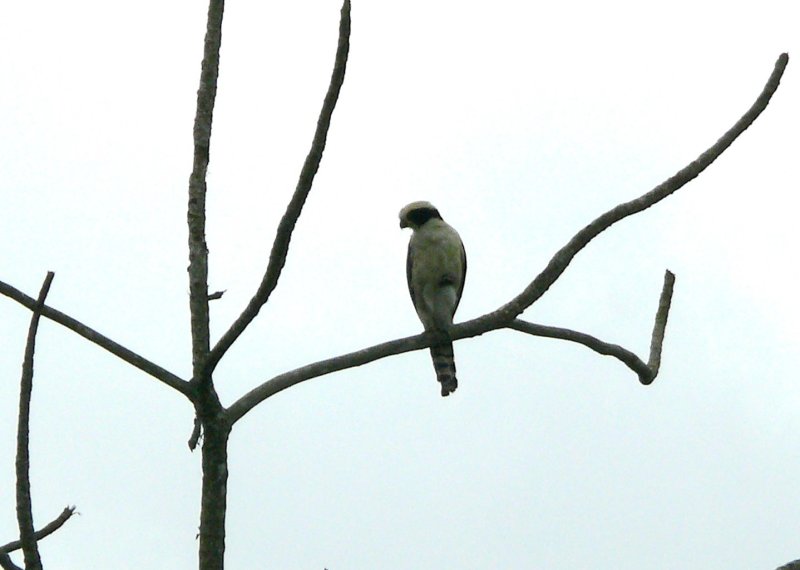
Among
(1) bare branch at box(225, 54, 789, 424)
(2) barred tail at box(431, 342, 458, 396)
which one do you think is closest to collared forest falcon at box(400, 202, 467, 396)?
(2) barred tail at box(431, 342, 458, 396)

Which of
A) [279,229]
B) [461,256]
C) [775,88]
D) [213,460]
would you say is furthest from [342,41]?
[461,256]

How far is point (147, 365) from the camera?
4047 mm

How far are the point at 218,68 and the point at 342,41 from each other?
0.82 m

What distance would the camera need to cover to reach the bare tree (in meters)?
3.94

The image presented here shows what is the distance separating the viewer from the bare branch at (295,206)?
12.6ft

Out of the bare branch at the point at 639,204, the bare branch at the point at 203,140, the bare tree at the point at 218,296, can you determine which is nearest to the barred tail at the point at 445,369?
the bare tree at the point at 218,296

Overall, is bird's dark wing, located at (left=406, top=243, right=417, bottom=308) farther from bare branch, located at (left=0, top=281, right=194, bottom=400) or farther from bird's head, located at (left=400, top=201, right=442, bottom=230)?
bare branch, located at (left=0, top=281, right=194, bottom=400)

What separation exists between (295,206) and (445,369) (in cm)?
506

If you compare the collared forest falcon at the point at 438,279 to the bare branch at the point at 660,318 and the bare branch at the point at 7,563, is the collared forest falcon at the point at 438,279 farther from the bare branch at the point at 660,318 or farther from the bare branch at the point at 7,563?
the bare branch at the point at 7,563

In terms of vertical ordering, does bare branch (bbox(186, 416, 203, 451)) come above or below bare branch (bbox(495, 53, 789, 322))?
below

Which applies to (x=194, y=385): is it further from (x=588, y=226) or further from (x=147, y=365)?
(x=588, y=226)

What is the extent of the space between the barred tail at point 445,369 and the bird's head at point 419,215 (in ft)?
3.50

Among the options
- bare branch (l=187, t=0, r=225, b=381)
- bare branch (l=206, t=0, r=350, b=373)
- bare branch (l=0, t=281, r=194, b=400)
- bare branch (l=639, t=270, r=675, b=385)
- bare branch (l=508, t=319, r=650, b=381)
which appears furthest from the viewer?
bare branch (l=639, t=270, r=675, b=385)

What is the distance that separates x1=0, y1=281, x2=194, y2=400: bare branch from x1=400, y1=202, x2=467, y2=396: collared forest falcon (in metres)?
4.85
